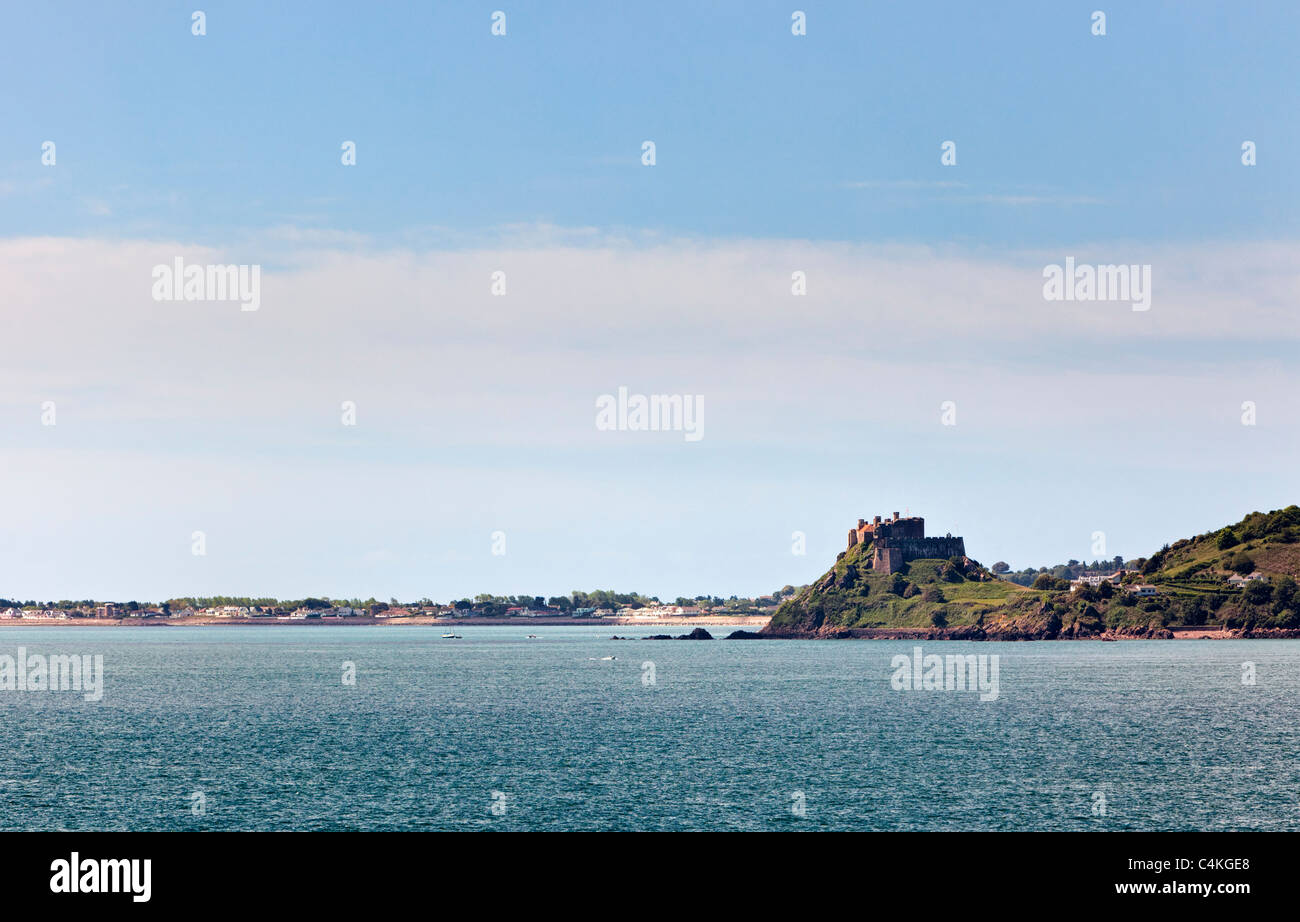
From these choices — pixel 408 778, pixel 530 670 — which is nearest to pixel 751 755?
pixel 408 778

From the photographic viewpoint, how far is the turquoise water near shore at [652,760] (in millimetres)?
58656

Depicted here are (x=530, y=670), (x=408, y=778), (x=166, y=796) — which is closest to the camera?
(x=166, y=796)

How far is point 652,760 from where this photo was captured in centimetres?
7788

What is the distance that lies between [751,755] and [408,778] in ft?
76.7

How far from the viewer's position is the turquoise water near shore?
5866 centimetres

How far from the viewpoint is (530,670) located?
198 m

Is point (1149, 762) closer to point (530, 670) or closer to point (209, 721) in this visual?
point (209, 721)
